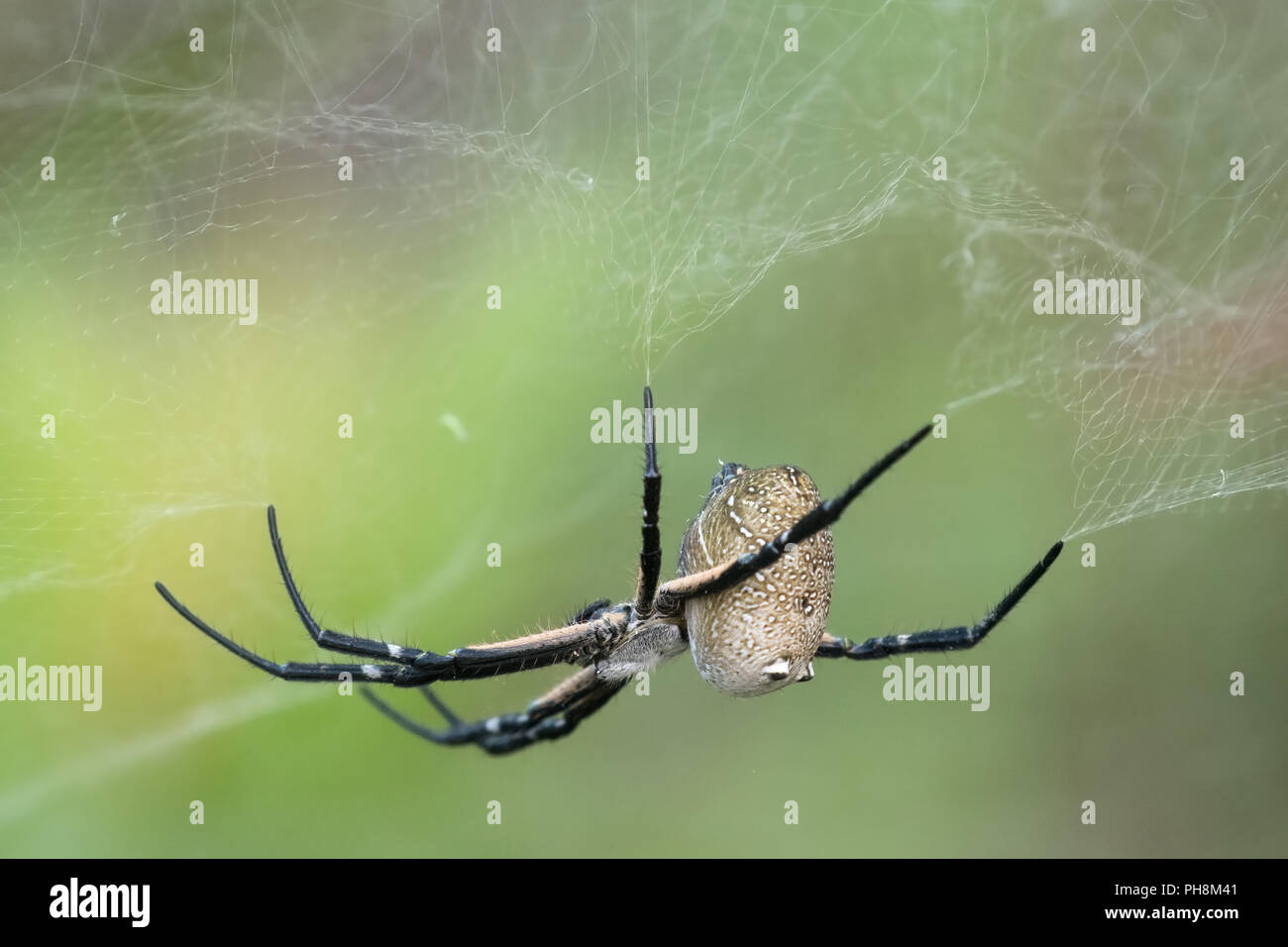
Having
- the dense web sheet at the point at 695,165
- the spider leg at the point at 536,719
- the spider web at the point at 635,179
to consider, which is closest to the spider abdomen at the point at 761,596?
the spider leg at the point at 536,719

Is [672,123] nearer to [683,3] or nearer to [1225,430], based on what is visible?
→ [683,3]

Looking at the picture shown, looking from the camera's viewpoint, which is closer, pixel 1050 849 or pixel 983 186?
pixel 983 186

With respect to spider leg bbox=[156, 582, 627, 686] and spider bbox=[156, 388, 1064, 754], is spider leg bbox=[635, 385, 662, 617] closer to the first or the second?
spider bbox=[156, 388, 1064, 754]

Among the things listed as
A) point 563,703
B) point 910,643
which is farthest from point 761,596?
point 563,703

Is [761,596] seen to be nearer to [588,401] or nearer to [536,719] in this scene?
[536,719]

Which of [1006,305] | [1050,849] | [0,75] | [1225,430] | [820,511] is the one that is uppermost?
[0,75]

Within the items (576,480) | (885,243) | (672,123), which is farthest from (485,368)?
(885,243)
